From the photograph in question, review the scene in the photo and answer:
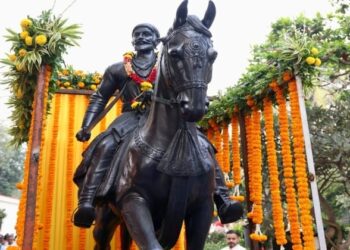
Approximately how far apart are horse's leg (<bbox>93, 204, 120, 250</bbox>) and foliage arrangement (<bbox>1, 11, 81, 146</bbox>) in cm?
189

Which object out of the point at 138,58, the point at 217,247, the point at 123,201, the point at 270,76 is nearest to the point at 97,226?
the point at 123,201

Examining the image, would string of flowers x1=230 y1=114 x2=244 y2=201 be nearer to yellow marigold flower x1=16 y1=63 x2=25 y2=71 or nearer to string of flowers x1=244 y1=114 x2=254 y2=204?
string of flowers x1=244 y1=114 x2=254 y2=204

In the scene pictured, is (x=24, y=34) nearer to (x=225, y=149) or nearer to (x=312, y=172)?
(x=225, y=149)

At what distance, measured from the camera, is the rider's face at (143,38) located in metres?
4.39

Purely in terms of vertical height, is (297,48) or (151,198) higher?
(297,48)

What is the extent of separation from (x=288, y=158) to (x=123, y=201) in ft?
10.6

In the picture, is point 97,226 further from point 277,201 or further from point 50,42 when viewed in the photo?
point 277,201

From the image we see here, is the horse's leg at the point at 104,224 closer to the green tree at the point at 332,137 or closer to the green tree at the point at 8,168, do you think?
the green tree at the point at 332,137

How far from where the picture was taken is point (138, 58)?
176 inches

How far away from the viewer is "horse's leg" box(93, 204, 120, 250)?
14.0 feet

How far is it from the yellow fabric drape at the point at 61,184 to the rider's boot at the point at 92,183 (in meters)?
2.58


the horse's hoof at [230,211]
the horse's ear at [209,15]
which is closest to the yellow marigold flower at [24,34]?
the horse's ear at [209,15]

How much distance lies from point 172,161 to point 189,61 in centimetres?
78

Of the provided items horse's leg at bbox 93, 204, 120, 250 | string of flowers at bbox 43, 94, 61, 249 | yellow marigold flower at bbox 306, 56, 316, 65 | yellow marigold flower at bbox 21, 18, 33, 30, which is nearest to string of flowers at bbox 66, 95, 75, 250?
string of flowers at bbox 43, 94, 61, 249
